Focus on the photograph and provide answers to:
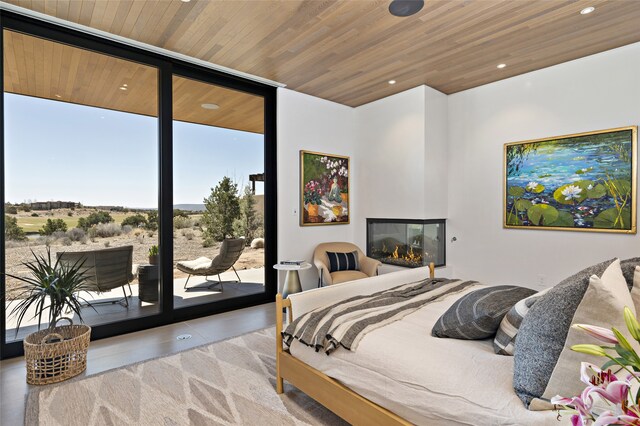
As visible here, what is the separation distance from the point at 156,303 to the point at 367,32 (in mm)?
3394

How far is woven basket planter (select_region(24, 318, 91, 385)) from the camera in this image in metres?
2.37

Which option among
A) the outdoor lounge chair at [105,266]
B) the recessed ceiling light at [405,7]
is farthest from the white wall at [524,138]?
the outdoor lounge chair at [105,266]

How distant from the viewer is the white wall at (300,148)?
176 inches

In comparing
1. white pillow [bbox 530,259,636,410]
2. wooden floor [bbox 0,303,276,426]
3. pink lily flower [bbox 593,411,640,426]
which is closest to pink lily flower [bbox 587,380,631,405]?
pink lily flower [bbox 593,411,640,426]

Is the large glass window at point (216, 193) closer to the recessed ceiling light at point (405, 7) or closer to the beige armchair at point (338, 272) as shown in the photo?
the beige armchair at point (338, 272)

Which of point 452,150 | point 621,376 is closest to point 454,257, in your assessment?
point 452,150

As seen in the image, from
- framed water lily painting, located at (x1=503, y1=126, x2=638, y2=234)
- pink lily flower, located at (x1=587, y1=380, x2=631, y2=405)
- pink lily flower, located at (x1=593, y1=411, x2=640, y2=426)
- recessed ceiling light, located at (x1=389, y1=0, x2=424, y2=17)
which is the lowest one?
pink lily flower, located at (x1=593, y1=411, x2=640, y2=426)

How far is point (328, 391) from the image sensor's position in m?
1.85

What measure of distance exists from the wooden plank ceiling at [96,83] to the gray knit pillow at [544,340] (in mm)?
3706

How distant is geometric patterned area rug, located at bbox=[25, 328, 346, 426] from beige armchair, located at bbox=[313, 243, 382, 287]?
1599mm

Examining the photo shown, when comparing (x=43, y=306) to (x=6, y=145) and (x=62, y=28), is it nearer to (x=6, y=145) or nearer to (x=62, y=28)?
(x=6, y=145)

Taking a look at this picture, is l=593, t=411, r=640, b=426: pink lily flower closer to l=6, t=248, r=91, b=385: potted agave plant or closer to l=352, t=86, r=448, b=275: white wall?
l=6, t=248, r=91, b=385: potted agave plant

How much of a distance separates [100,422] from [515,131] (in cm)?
463

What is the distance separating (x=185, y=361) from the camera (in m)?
2.69
